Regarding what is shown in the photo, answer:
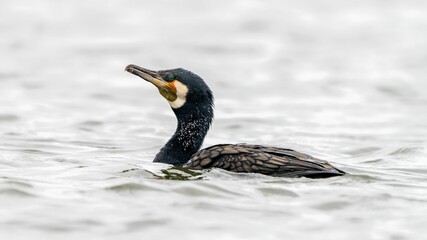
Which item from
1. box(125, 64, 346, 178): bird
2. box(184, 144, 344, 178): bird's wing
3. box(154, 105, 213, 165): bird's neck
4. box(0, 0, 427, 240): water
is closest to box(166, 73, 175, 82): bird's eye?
box(125, 64, 346, 178): bird

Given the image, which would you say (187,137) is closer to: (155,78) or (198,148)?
(198,148)

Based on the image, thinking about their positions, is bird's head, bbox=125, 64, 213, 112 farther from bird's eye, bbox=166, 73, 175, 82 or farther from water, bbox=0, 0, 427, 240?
water, bbox=0, 0, 427, 240

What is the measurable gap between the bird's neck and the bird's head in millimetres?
142

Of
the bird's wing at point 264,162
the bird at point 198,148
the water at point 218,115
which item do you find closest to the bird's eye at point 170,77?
the bird at point 198,148

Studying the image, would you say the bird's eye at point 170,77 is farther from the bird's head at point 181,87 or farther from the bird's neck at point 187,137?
the bird's neck at point 187,137

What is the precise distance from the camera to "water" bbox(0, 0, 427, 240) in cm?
1427

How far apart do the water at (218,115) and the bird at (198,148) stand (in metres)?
0.19

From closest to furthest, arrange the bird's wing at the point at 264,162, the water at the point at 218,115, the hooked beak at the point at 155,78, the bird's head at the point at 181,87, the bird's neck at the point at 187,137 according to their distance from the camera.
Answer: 1. the water at the point at 218,115
2. the bird's wing at the point at 264,162
3. the bird's head at the point at 181,87
4. the hooked beak at the point at 155,78
5. the bird's neck at the point at 187,137

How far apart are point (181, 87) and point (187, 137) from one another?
76 cm

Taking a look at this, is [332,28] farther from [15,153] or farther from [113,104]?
[15,153]

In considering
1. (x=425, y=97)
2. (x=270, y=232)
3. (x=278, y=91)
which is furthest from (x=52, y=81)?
(x=270, y=232)

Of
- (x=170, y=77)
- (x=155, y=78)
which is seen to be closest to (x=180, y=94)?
(x=170, y=77)

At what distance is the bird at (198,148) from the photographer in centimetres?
1580

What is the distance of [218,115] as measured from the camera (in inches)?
1027
